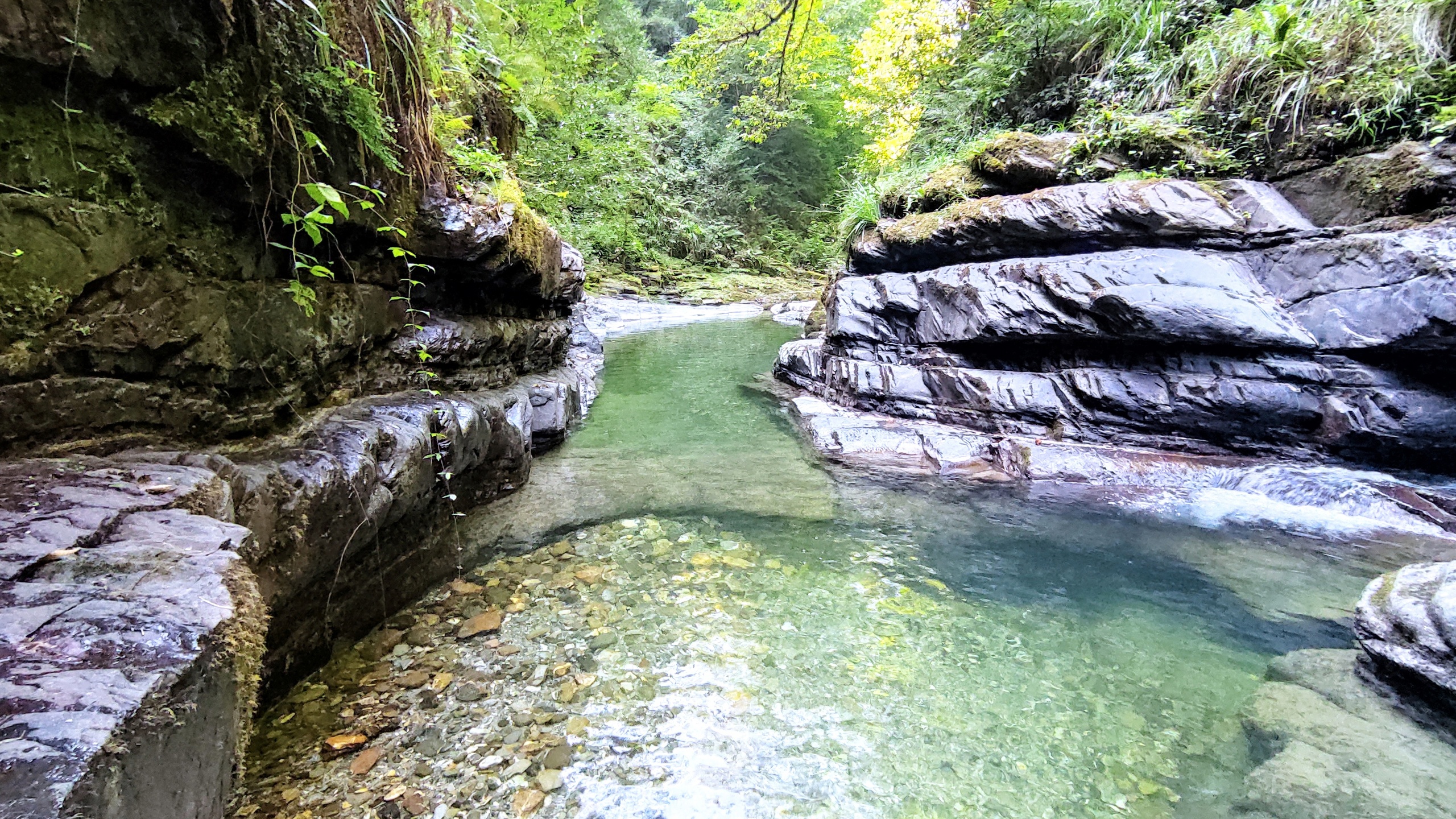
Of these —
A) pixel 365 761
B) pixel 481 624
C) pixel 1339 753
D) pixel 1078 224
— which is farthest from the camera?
pixel 1078 224

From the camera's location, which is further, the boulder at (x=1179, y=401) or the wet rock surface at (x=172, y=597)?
the boulder at (x=1179, y=401)

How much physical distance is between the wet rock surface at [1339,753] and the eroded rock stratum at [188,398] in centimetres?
329

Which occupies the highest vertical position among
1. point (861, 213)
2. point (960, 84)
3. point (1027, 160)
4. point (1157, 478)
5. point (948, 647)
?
point (960, 84)

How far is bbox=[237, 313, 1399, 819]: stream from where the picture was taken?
7.15 ft

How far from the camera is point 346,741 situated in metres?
2.27

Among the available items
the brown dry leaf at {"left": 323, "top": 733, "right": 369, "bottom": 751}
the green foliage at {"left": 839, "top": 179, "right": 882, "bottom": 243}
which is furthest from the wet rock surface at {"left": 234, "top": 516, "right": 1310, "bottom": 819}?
the green foliage at {"left": 839, "top": 179, "right": 882, "bottom": 243}

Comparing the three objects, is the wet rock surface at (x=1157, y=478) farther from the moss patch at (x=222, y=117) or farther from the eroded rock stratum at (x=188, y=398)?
the moss patch at (x=222, y=117)

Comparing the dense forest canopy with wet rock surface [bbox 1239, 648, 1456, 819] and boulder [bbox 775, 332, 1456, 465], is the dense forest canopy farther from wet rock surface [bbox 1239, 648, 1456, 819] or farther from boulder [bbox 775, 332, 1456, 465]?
wet rock surface [bbox 1239, 648, 1456, 819]

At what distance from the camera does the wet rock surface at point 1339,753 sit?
6.90ft

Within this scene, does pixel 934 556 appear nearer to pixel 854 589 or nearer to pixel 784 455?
pixel 854 589

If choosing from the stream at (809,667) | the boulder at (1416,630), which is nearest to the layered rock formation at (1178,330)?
the stream at (809,667)

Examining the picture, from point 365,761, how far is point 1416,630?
448cm

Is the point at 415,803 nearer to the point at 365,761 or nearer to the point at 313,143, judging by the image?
the point at 365,761

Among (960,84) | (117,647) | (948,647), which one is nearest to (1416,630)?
(948,647)
